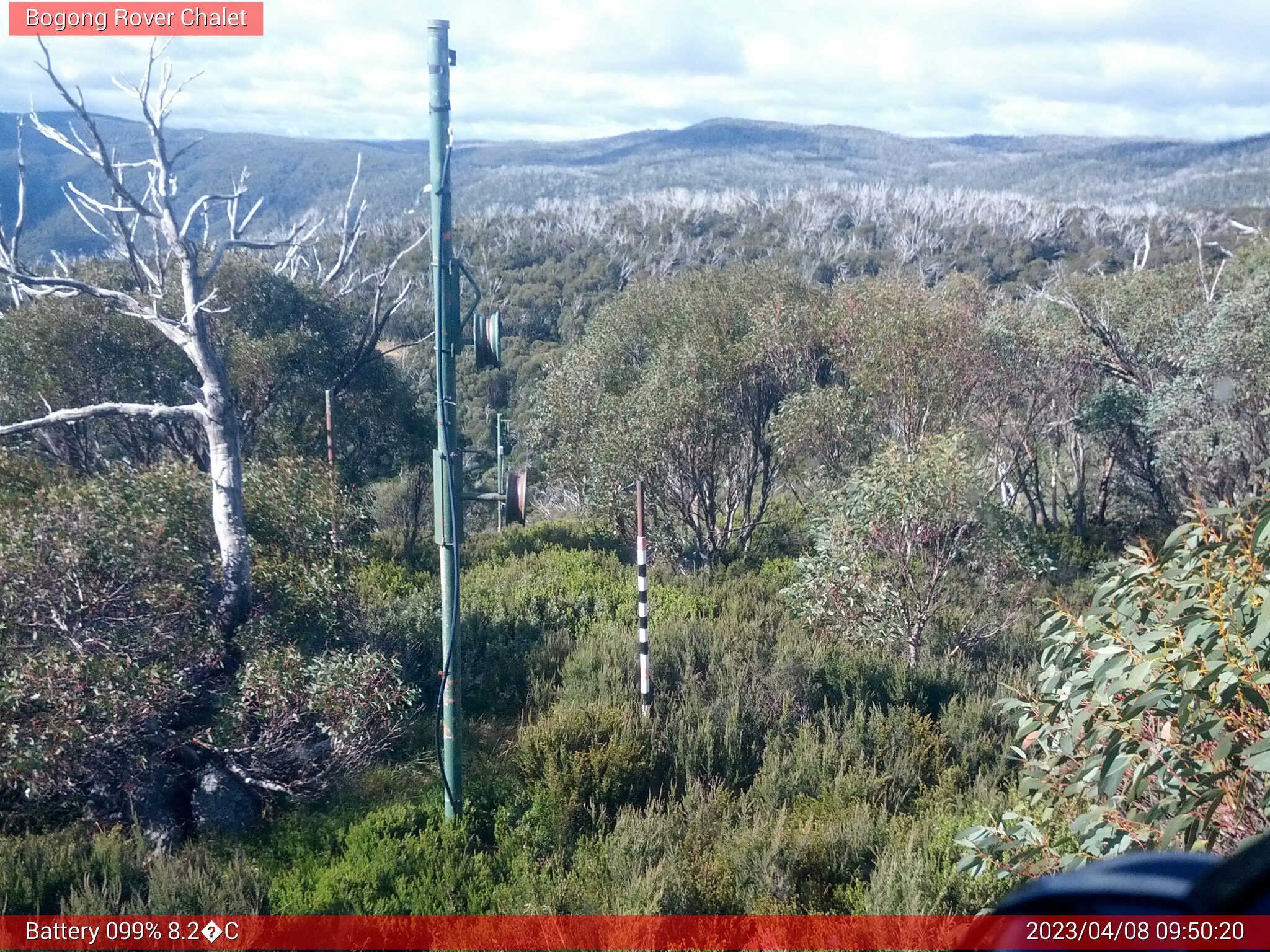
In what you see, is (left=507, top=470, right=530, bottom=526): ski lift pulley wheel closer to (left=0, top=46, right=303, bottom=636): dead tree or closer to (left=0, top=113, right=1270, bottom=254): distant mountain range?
(left=0, top=46, right=303, bottom=636): dead tree

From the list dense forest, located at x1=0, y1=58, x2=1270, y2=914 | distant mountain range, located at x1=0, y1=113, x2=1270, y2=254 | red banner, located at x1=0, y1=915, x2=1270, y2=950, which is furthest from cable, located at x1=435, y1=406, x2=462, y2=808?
distant mountain range, located at x1=0, y1=113, x2=1270, y2=254

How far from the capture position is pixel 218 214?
61.4 metres

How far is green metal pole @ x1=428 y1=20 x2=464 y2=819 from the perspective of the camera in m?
4.84

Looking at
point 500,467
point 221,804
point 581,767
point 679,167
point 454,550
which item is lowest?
point 221,804

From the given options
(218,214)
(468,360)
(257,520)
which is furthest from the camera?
(218,214)

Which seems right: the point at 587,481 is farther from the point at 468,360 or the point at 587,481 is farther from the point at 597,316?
the point at 468,360

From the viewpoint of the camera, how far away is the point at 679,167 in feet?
365

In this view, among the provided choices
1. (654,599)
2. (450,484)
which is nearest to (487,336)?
(450,484)

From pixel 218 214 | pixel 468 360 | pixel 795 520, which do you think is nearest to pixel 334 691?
pixel 795 520

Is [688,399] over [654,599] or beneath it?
over

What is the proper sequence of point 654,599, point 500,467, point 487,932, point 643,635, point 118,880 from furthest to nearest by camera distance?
point 500,467, point 654,599, point 643,635, point 118,880, point 487,932

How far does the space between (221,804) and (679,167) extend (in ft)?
371

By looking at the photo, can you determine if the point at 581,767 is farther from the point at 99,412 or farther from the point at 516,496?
the point at 99,412

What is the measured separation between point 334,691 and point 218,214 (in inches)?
2523
